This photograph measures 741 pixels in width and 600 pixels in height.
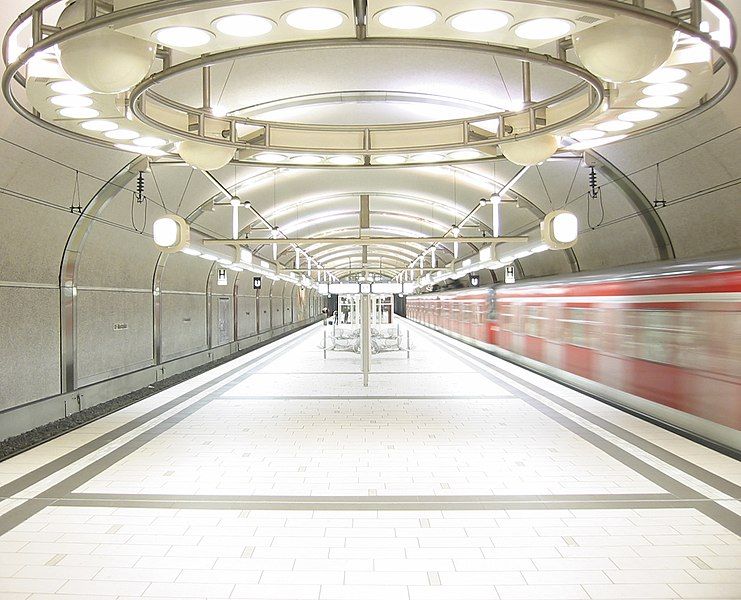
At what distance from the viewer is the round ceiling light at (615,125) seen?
14.9 ft

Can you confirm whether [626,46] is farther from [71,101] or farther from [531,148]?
[71,101]

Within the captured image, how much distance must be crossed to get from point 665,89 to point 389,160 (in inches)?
98.1

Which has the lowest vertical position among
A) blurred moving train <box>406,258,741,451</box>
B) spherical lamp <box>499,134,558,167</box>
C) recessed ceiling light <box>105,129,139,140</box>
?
blurred moving train <box>406,258,741,451</box>

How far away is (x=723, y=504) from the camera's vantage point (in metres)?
5.11

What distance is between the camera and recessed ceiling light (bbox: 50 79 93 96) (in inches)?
146

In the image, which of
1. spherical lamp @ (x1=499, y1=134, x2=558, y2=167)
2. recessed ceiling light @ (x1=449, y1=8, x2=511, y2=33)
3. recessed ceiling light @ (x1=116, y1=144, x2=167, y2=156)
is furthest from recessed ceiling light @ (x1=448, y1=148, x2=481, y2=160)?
recessed ceiling light @ (x1=116, y1=144, x2=167, y2=156)

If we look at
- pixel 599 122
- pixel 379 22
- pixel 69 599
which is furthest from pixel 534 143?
pixel 69 599

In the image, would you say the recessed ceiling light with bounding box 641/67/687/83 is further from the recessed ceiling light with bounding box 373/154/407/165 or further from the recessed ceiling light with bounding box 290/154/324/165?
the recessed ceiling light with bounding box 290/154/324/165

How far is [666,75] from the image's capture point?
370 centimetres

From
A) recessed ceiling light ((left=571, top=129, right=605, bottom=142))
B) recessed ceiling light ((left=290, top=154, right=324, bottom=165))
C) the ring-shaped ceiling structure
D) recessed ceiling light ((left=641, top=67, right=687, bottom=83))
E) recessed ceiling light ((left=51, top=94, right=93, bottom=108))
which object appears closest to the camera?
the ring-shaped ceiling structure

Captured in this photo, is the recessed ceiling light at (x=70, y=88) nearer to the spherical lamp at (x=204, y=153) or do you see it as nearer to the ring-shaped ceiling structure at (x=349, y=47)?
the ring-shaped ceiling structure at (x=349, y=47)

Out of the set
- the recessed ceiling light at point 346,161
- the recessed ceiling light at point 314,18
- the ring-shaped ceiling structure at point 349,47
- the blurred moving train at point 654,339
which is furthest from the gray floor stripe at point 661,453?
the recessed ceiling light at point 314,18

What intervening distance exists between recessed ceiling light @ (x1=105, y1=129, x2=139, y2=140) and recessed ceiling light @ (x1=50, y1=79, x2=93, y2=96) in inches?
29.0

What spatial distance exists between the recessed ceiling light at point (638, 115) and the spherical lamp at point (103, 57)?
336 cm
